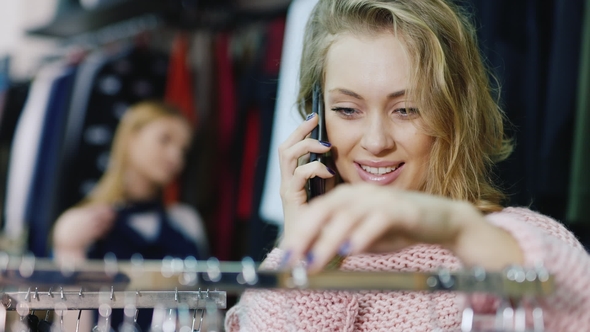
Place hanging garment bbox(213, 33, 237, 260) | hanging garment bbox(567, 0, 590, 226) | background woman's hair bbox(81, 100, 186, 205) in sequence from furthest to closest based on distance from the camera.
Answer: hanging garment bbox(213, 33, 237, 260)
background woman's hair bbox(81, 100, 186, 205)
hanging garment bbox(567, 0, 590, 226)

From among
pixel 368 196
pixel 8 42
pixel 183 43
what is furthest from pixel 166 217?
pixel 368 196

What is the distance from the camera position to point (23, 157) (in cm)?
217

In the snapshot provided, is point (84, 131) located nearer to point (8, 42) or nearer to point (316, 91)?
point (8, 42)

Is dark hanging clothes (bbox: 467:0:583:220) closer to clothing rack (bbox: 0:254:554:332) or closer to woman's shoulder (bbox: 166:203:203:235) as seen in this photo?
clothing rack (bbox: 0:254:554:332)

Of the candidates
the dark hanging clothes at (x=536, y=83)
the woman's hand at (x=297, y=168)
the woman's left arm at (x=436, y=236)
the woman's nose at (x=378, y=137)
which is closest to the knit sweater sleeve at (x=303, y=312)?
the woman's hand at (x=297, y=168)

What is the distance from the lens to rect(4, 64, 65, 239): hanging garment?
2.15 meters

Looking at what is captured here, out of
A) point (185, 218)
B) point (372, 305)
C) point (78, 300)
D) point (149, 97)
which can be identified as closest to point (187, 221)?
point (185, 218)

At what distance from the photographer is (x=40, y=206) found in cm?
214

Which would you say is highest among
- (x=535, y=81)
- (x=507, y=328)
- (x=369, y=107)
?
(x=535, y=81)

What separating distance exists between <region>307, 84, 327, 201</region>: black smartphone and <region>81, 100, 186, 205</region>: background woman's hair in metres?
1.22

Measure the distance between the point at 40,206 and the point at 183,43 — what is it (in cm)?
73

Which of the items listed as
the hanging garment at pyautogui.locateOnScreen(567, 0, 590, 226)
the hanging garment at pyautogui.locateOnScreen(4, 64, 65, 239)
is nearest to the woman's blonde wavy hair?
the hanging garment at pyautogui.locateOnScreen(567, 0, 590, 226)

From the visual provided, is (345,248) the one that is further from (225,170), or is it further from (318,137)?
(225,170)

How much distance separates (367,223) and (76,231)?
5.62ft
